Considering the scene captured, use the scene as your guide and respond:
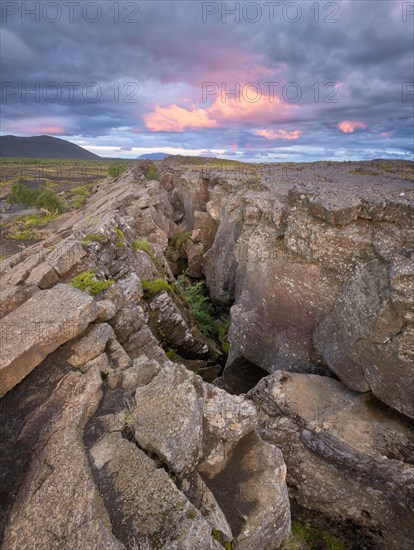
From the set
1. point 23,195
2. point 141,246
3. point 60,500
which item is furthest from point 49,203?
point 60,500

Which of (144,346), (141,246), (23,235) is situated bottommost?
(23,235)

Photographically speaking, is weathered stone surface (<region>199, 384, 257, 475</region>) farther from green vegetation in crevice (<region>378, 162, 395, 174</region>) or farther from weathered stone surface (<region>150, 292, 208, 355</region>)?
green vegetation in crevice (<region>378, 162, 395, 174</region>)

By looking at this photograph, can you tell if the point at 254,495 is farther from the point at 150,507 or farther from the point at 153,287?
the point at 153,287

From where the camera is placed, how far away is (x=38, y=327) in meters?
8.33

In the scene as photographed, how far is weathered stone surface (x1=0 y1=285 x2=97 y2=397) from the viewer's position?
7.67 metres

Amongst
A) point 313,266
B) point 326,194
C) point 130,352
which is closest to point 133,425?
point 130,352

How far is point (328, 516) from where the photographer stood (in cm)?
1059

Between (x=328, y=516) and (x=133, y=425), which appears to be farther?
(x=328, y=516)

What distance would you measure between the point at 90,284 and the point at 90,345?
327 cm

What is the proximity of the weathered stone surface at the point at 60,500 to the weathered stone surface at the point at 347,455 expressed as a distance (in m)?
6.95

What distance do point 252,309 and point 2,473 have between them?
460 inches

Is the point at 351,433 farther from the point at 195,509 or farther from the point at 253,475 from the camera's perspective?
the point at 195,509

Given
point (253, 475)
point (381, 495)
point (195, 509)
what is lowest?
point (381, 495)

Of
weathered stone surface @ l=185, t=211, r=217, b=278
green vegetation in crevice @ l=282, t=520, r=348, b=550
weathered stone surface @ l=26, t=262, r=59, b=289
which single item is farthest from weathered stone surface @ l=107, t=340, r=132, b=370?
weathered stone surface @ l=185, t=211, r=217, b=278
